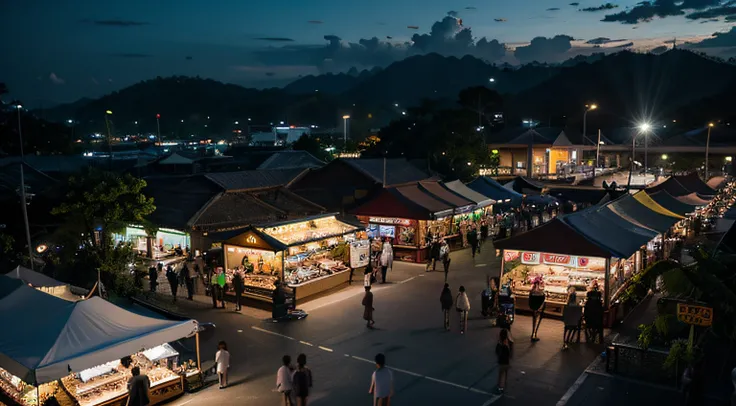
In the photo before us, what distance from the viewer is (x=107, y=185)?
16422mm

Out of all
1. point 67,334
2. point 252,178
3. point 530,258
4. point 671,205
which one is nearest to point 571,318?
point 530,258

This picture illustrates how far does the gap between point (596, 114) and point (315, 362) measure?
4531 inches

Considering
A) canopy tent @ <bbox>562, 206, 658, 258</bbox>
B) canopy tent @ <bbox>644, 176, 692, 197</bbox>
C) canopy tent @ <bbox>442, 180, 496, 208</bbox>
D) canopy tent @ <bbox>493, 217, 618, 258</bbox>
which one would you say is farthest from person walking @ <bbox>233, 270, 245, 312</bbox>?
canopy tent @ <bbox>644, 176, 692, 197</bbox>

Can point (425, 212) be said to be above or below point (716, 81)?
below

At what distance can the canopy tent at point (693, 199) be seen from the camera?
2393 cm

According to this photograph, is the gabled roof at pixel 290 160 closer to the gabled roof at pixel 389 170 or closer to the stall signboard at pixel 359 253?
the gabled roof at pixel 389 170

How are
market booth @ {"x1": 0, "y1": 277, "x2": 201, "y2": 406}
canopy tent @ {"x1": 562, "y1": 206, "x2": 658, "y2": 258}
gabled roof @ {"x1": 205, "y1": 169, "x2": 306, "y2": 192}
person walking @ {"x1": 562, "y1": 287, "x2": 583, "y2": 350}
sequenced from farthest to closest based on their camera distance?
1. gabled roof @ {"x1": 205, "y1": 169, "x2": 306, "y2": 192}
2. canopy tent @ {"x1": 562, "y1": 206, "x2": 658, "y2": 258}
3. person walking @ {"x1": 562, "y1": 287, "x2": 583, "y2": 350}
4. market booth @ {"x1": 0, "y1": 277, "x2": 201, "y2": 406}

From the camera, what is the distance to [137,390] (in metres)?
8.20

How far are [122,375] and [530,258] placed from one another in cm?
981

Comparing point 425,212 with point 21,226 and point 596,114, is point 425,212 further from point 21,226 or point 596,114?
point 596,114

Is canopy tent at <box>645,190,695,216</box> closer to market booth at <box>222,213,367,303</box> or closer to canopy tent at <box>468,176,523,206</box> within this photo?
canopy tent at <box>468,176,523,206</box>

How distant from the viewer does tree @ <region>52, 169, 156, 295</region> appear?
16.0 meters

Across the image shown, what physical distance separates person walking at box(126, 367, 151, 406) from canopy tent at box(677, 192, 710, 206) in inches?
914

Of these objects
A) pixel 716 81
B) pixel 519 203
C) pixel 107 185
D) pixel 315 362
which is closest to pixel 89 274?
pixel 107 185
